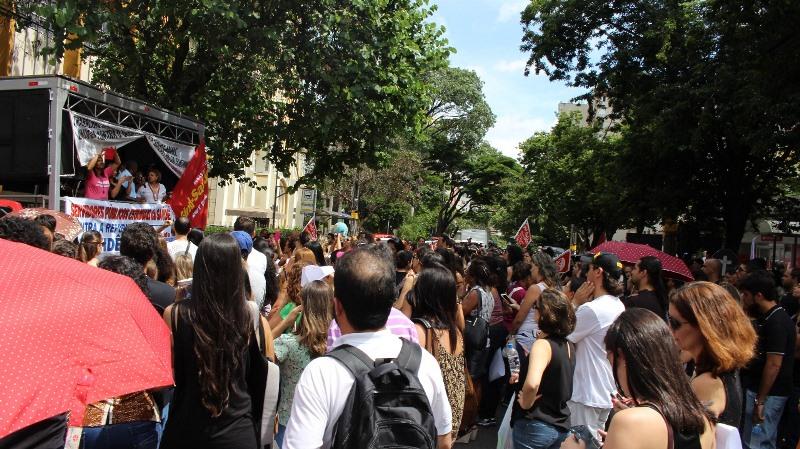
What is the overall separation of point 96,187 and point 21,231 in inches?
231

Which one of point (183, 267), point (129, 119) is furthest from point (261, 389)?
point (129, 119)

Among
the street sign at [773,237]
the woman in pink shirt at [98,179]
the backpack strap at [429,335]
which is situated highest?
the woman in pink shirt at [98,179]

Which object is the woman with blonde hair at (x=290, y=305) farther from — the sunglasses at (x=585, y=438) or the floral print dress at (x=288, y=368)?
the sunglasses at (x=585, y=438)

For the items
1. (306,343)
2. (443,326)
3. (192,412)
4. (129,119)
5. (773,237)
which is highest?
(129,119)

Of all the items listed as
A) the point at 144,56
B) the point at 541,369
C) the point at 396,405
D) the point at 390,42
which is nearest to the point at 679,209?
the point at 390,42

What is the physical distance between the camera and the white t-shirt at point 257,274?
5975 millimetres

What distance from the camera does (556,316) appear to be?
4309 mm

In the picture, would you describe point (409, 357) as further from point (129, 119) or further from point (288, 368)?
point (129, 119)

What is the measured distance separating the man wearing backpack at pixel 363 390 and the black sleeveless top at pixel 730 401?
1.41 meters

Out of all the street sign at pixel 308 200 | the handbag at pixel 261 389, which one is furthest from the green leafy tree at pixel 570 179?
the handbag at pixel 261 389

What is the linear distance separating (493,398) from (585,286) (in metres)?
2.28

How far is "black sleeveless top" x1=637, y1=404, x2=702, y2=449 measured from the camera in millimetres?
2297

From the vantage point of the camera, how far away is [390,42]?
44.5 ft

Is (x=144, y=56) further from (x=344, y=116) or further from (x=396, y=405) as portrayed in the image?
(x=396, y=405)
